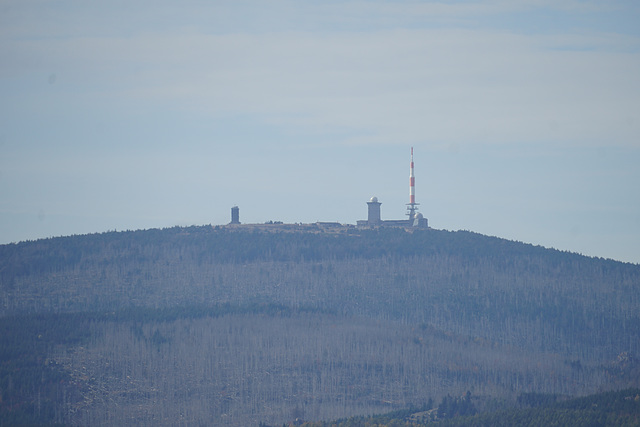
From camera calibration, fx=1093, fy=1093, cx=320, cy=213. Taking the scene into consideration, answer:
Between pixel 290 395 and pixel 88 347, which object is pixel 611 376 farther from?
pixel 88 347

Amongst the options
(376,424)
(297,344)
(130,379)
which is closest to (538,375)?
(297,344)

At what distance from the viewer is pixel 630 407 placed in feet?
447

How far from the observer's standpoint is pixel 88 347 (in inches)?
7151

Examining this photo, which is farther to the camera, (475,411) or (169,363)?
(169,363)

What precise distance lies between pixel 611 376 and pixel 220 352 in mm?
67982

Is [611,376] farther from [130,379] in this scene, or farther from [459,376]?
[130,379]

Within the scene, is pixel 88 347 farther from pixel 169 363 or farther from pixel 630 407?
pixel 630 407

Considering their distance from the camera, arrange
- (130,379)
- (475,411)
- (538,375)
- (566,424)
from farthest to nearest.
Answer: (538,375) → (130,379) → (475,411) → (566,424)

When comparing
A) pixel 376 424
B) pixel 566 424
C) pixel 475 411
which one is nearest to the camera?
pixel 566 424

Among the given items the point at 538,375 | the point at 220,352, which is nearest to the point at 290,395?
the point at 220,352

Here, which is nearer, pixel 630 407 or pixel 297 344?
pixel 630 407

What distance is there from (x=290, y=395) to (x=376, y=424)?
1363 inches

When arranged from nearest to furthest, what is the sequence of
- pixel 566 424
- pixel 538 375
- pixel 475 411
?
pixel 566 424
pixel 475 411
pixel 538 375

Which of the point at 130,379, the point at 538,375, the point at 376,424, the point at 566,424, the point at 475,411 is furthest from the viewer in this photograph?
the point at 538,375
